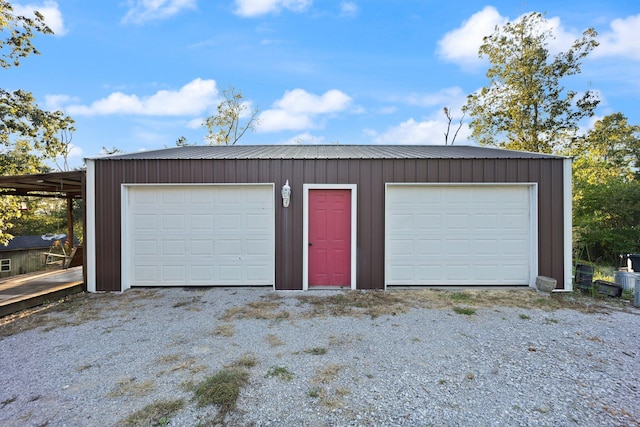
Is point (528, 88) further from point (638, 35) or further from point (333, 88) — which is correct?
point (333, 88)

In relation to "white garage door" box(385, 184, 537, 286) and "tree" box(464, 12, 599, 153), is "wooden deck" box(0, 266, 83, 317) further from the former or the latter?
"tree" box(464, 12, 599, 153)

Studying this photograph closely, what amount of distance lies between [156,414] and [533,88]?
14.8 metres

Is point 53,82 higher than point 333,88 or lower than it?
lower

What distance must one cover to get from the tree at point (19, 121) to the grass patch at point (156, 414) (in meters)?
10.3

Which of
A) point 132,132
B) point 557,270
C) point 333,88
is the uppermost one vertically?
point 333,88

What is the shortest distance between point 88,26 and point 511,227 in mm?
11758

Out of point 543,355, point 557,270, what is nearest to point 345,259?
point 543,355

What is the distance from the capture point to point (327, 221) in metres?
5.27

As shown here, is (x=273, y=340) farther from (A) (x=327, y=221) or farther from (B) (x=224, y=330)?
(A) (x=327, y=221)

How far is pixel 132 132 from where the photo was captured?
15086 millimetres

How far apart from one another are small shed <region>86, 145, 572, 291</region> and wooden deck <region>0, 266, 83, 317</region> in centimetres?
44

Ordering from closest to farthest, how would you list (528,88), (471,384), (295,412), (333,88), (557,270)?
(295,412) → (471,384) → (557,270) → (528,88) → (333,88)

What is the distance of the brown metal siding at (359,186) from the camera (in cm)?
519

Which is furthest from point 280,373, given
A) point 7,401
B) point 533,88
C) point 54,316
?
point 533,88
